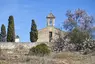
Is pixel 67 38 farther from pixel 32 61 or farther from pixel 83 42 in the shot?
pixel 32 61

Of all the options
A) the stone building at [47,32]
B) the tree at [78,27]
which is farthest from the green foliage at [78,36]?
the stone building at [47,32]

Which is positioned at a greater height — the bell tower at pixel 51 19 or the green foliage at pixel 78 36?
the bell tower at pixel 51 19

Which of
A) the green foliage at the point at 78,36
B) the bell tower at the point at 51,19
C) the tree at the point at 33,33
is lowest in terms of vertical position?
the green foliage at the point at 78,36

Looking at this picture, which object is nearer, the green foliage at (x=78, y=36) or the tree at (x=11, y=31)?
the green foliage at (x=78, y=36)

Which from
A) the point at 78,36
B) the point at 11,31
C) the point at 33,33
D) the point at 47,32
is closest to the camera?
the point at 78,36

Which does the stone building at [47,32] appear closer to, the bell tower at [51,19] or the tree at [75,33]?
the bell tower at [51,19]

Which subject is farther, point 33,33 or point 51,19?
point 51,19

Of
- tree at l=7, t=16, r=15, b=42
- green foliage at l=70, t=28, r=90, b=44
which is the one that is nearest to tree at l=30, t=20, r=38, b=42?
tree at l=7, t=16, r=15, b=42

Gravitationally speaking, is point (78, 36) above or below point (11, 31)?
below

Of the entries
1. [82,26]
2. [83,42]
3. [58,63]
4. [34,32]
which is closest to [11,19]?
[34,32]

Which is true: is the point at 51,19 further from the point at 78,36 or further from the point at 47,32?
the point at 78,36

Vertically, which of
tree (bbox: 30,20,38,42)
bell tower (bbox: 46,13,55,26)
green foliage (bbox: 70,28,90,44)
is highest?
bell tower (bbox: 46,13,55,26)

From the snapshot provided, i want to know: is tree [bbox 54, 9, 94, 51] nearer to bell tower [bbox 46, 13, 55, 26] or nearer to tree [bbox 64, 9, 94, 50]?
tree [bbox 64, 9, 94, 50]

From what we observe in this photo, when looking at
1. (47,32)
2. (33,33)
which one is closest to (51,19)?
(47,32)
